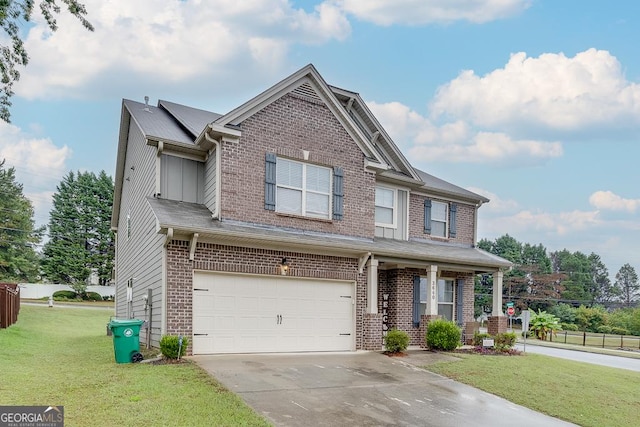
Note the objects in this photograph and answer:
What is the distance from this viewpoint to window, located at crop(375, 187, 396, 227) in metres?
16.6

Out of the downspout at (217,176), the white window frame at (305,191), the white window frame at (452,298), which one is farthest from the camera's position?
the white window frame at (452,298)

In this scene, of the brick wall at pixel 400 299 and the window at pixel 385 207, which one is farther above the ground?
the window at pixel 385 207

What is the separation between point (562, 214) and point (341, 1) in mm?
25190

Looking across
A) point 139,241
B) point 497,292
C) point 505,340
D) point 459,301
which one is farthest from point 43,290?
point 505,340

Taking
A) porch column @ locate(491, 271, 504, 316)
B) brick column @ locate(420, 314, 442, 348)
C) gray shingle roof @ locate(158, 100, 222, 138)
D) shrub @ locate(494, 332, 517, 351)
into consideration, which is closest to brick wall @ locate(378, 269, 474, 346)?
brick column @ locate(420, 314, 442, 348)

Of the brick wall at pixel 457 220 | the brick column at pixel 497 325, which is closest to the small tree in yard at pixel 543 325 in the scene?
the brick wall at pixel 457 220

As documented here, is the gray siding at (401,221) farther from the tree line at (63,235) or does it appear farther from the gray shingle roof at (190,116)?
the tree line at (63,235)

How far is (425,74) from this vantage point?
21000 mm

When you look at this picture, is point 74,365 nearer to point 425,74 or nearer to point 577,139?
point 425,74

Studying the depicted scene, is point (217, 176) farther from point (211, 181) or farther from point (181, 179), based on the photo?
point (181, 179)

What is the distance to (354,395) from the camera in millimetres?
8727

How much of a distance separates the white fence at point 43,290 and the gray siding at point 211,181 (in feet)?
114

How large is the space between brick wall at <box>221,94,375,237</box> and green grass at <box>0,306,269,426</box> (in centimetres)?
451

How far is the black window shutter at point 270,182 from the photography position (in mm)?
13133
